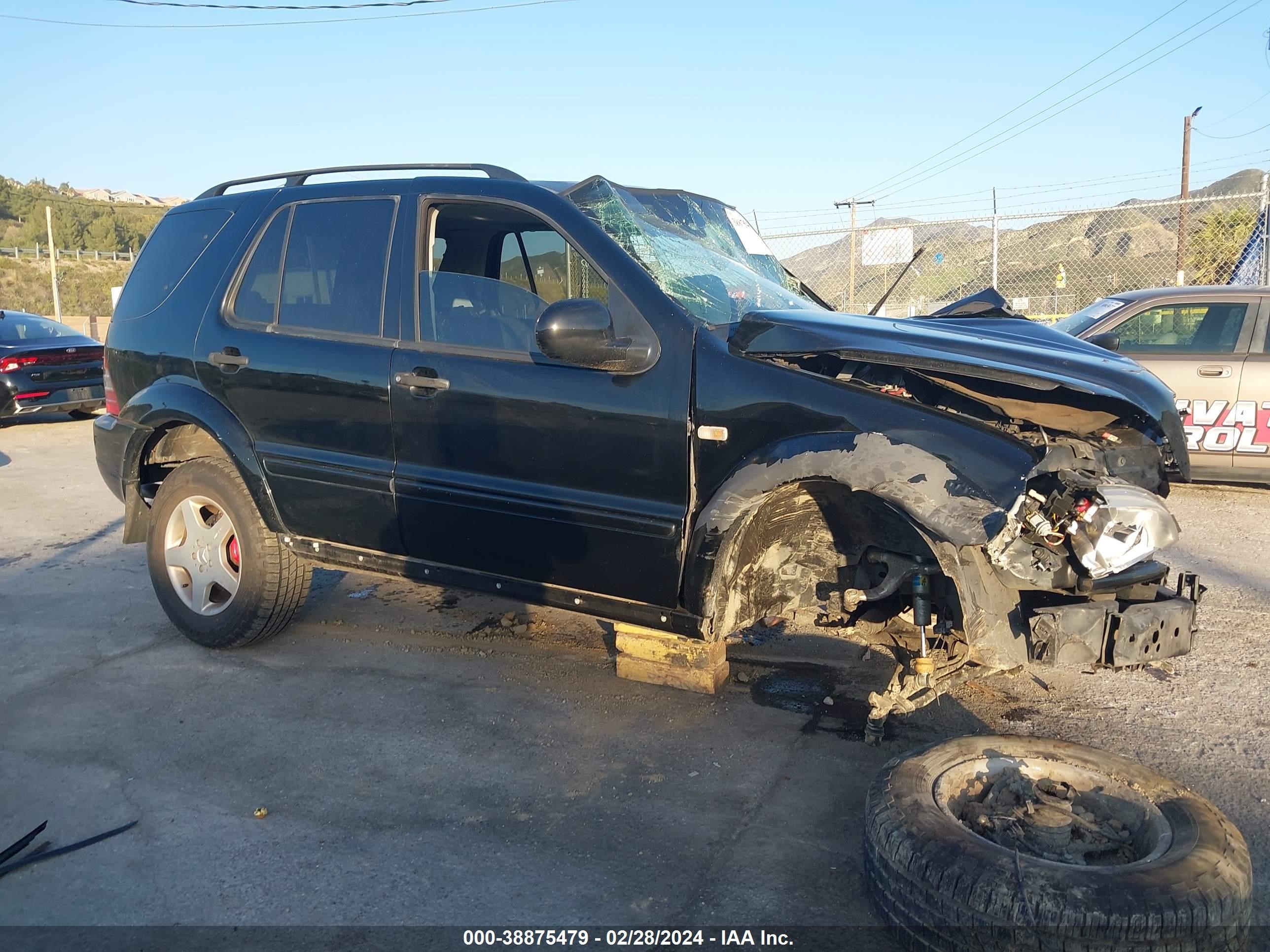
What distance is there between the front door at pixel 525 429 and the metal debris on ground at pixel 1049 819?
3.92 ft

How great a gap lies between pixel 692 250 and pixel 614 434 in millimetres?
1009

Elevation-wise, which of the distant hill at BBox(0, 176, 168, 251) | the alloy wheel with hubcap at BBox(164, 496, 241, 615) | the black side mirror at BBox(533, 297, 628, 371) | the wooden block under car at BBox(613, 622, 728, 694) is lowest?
the wooden block under car at BBox(613, 622, 728, 694)

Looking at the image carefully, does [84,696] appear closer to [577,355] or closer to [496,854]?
[496,854]

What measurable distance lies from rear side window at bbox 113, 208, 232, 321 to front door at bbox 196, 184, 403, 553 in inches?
15.0

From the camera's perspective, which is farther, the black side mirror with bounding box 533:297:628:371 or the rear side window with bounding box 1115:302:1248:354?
the rear side window with bounding box 1115:302:1248:354

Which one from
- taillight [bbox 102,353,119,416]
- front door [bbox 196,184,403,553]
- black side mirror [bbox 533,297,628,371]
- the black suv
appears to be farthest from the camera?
taillight [bbox 102,353,119,416]

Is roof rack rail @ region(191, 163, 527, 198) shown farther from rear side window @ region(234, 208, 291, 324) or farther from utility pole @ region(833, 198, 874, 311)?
utility pole @ region(833, 198, 874, 311)

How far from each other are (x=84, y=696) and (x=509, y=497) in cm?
207

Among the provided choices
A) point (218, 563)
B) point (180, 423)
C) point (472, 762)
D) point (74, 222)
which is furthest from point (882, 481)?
point (74, 222)

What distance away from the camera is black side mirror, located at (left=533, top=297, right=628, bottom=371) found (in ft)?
10.5

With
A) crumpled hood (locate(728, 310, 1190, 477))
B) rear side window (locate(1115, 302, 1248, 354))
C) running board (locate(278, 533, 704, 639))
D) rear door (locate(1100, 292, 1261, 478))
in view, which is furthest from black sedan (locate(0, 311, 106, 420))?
rear door (locate(1100, 292, 1261, 478))

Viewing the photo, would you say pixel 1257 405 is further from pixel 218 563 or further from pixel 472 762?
pixel 218 563

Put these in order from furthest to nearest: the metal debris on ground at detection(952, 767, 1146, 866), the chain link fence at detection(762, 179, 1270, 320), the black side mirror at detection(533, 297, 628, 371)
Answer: the chain link fence at detection(762, 179, 1270, 320), the black side mirror at detection(533, 297, 628, 371), the metal debris on ground at detection(952, 767, 1146, 866)

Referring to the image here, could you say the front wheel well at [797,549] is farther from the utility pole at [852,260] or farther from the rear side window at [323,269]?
the utility pole at [852,260]
